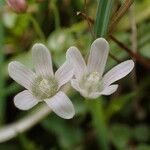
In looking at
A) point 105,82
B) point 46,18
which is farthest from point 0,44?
point 105,82

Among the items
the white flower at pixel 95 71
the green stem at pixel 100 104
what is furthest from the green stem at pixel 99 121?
the white flower at pixel 95 71

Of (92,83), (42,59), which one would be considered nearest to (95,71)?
(92,83)

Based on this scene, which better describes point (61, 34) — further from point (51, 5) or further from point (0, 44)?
point (0, 44)

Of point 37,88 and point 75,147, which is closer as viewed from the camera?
point 37,88

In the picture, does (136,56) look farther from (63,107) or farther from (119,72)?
(63,107)

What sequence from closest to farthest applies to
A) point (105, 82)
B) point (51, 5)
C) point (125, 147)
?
point (105, 82) < point (125, 147) < point (51, 5)

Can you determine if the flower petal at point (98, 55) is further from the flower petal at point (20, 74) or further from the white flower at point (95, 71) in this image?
the flower petal at point (20, 74)
